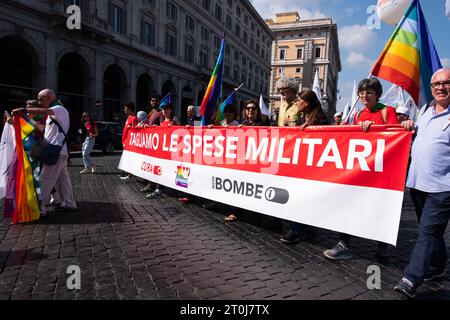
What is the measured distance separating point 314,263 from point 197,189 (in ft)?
7.48

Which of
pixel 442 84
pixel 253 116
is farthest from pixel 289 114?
pixel 442 84

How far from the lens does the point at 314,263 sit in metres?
3.38

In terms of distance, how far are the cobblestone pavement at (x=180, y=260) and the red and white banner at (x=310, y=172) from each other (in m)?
0.44

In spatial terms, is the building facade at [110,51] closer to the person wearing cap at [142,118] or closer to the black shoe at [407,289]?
the person wearing cap at [142,118]

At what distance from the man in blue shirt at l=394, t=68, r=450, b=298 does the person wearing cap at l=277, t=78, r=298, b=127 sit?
1893 mm

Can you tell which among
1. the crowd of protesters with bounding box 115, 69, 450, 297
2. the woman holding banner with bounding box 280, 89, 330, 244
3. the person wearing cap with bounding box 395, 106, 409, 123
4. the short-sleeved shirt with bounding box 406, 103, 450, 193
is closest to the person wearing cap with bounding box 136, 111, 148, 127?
the woman holding banner with bounding box 280, 89, 330, 244

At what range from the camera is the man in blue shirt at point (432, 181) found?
263 cm

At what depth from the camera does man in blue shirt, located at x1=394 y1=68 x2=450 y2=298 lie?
8.62ft

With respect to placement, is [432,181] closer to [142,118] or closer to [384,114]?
[384,114]

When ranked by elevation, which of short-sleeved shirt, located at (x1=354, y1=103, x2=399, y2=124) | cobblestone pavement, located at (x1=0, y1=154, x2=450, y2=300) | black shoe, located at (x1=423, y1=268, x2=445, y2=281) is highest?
short-sleeved shirt, located at (x1=354, y1=103, x2=399, y2=124)

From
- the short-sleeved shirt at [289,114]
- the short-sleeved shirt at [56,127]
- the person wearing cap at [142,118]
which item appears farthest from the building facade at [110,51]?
the short-sleeved shirt at [289,114]

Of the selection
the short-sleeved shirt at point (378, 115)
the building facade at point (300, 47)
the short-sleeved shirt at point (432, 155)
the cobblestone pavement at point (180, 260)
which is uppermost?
A: the building facade at point (300, 47)

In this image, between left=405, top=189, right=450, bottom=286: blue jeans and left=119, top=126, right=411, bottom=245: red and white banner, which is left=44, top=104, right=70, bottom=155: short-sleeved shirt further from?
left=405, top=189, right=450, bottom=286: blue jeans
